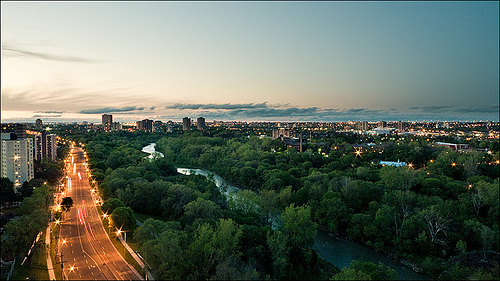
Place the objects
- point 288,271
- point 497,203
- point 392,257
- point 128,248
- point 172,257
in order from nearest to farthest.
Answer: point 172,257 < point 288,271 < point 128,248 < point 392,257 < point 497,203

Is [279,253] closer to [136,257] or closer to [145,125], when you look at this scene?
[136,257]

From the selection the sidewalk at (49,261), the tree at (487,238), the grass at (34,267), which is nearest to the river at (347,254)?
the tree at (487,238)

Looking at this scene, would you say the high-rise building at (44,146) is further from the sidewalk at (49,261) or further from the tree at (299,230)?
the tree at (299,230)

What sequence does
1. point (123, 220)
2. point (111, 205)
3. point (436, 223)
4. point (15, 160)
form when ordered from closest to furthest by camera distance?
point (436, 223)
point (123, 220)
point (111, 205)
point (15, 160)

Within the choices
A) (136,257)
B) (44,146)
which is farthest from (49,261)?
(44,146)

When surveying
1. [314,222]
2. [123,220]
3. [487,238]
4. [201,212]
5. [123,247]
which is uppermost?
[201,212]

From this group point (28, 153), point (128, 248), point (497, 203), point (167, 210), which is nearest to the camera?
point (128, 248)

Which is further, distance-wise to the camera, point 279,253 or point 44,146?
point 44,146

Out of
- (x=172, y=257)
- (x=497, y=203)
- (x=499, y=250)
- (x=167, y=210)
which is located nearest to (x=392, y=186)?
(x=497, y=203)

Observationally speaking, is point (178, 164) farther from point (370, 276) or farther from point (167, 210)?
point (370, 276)
